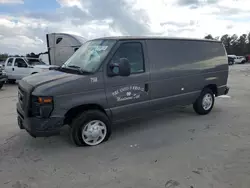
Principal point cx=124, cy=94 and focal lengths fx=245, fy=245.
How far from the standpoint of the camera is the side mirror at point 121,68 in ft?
14.6

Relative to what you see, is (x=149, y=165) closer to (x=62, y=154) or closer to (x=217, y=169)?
(x=217, y=169)

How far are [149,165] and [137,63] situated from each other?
2143 mm

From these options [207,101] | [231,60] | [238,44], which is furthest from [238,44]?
[207,101]

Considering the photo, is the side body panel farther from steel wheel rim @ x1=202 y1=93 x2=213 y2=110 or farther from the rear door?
steel wheel rim @ x1=202 y1=93 x2=213 y2=110

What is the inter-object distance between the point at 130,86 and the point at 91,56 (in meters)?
0.99

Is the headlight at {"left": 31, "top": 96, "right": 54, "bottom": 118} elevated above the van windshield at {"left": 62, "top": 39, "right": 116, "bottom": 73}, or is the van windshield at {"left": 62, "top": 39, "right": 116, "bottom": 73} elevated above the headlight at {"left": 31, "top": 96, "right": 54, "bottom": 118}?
the van windshield at {"left": 62, "top": 39, "right": 116, "bottom": 73}

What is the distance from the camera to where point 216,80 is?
6.86 meters

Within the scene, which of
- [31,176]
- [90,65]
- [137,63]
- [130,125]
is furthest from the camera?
[130,125]

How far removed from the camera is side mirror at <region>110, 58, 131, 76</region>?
4441 mm

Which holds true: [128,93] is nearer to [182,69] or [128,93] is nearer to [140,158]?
[140,158]

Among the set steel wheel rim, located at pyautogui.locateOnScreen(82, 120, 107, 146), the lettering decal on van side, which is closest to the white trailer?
the lettering decal on van side

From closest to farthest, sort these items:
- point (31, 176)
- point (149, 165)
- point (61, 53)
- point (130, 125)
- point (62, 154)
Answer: point (31, 176)
point (149, 165)
point (62, 154)
point (130, 125)
point (61, 53)

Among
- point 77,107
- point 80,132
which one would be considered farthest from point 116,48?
point 80,132

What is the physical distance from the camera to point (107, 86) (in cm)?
465
